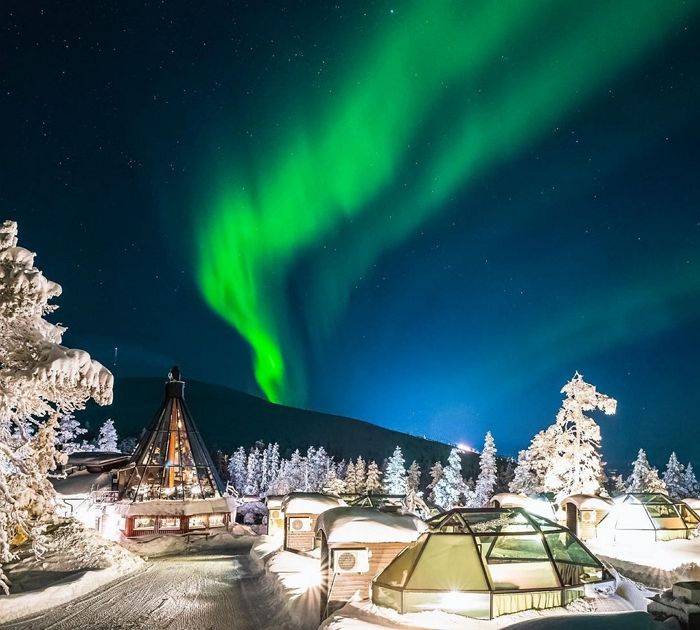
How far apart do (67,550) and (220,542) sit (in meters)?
13.6

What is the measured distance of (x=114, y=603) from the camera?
633 inches

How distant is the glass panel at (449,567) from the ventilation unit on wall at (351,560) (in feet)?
6.47

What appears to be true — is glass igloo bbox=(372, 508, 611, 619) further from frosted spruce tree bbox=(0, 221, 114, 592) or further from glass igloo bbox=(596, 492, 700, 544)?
glass igloo bbox=(596, 492, 700, 544)

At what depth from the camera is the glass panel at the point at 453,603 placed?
11.2 metres

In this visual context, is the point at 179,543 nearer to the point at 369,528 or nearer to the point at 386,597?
the point at 369,528

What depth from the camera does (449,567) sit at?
1200cm

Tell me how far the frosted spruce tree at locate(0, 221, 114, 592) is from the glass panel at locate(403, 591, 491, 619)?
744 cm

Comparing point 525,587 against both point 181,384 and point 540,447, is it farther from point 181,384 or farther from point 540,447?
point 181,384

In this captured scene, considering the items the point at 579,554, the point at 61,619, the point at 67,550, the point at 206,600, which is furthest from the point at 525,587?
the point at 67,550

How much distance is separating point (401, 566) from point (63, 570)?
13955mm

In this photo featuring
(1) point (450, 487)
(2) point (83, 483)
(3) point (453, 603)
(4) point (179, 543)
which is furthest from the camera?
(1) point (450, 487)

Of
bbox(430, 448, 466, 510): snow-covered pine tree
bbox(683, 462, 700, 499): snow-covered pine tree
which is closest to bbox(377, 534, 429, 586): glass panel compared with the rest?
bbox(430, 448, 466, 510): snow-covered pine tree

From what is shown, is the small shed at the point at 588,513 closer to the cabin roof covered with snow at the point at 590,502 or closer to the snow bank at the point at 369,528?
the cabin roof covered with snow at the point at 590,502

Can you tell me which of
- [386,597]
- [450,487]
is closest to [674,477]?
[450,487]
